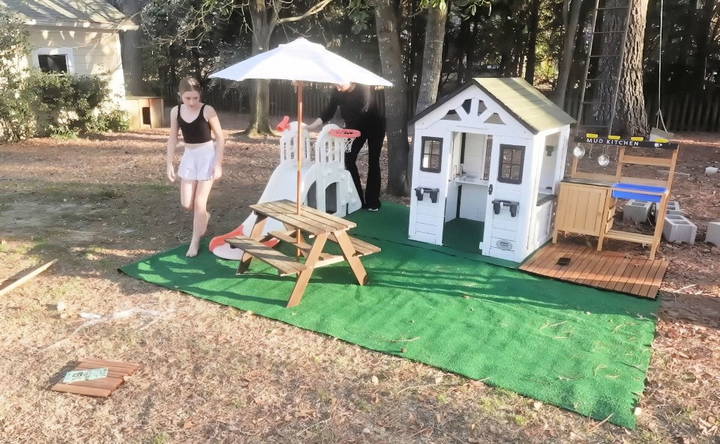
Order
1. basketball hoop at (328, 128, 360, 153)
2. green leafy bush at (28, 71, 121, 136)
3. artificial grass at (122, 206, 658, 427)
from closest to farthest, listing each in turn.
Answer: artificial grass at (122, 206, 658, 427) < basketball hoop at (328, 128, 360, 153) < green leafy bush at (28, 71, 121, 136)

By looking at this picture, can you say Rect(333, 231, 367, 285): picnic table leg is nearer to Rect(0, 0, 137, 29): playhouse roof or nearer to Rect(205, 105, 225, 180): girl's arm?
Rect(205, 105, 225, 180): girl's arm

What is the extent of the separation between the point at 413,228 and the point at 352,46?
16.0 meters

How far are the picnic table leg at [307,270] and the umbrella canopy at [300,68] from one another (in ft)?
4.28

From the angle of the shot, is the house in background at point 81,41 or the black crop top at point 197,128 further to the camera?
the house in background at point 81,41

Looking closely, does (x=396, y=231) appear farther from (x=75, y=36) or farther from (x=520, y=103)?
(x=75, y=36)

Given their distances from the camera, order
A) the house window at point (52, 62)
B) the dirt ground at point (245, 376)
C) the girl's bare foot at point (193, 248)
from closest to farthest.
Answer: the dirt ground at point (245, 376)
the girl's bare foot at point (193, 248)
the house window at point (52, 62)

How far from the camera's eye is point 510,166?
18.4 feet

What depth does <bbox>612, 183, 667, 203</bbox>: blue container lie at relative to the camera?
5.60 meters

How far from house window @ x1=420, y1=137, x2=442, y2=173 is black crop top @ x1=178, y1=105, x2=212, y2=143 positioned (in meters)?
2.28

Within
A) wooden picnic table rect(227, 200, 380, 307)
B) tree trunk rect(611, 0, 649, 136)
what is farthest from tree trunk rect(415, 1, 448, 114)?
tree trunk rect(611, 0, 649, 136)

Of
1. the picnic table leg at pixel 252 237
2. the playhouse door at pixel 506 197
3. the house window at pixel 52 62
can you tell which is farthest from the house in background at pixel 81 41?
the playhouse door at pixel 506 197

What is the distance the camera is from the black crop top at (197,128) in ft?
17.7

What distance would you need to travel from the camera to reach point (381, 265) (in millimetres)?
5664

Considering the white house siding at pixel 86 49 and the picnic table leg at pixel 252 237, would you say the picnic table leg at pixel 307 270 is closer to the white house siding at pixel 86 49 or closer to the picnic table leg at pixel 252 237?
the picnic table leg at pixel 252 237
